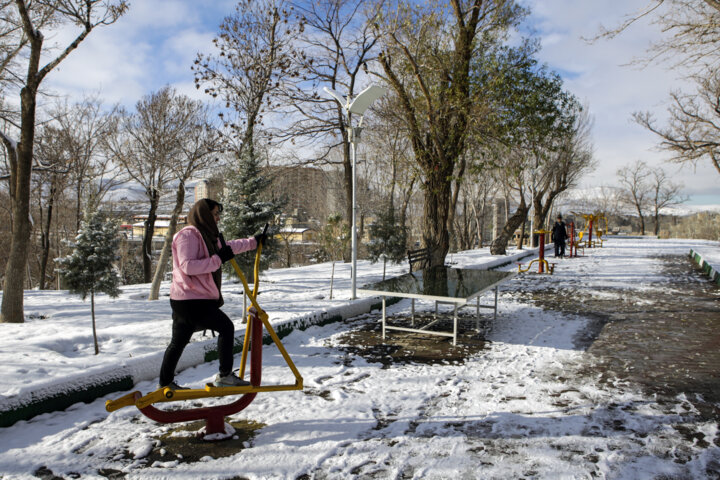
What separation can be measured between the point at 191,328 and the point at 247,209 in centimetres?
486

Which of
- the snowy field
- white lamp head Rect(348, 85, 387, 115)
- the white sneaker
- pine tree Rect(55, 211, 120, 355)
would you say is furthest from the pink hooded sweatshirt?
white lamp head Rect(348, 85, 387, 115)

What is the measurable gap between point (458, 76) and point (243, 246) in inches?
359

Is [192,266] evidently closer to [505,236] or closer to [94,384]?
[94,384]

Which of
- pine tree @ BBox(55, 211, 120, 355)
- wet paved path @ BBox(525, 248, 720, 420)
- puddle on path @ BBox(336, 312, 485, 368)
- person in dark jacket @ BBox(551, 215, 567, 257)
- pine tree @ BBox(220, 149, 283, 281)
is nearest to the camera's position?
wet paved path @ BBox(525, 248, 720, 420)

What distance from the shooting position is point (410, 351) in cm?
590

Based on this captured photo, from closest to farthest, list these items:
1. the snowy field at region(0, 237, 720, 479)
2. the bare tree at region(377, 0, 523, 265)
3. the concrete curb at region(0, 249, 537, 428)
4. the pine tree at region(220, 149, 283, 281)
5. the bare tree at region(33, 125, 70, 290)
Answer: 1. the snowy field at region(0, 237, 720, 479)
2. the concrete curb at region(0, 249, 537, 428)
3. the pine tree at region(220, 149, 283, 281)
4. the bare tree at region(377, 0, 523, 265)
5. the bare tree at region(33, 125, 70, 290)

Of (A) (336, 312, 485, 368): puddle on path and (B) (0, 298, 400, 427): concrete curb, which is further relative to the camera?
(A) (336, 312, 485, 368): puddle on path

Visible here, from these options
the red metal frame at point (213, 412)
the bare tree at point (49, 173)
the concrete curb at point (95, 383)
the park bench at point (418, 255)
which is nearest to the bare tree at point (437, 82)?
the park bench at point (418, 255)

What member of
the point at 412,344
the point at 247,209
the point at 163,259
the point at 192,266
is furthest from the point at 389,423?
the point at 163,259

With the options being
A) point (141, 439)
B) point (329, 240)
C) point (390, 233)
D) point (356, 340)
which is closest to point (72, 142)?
point (329, 240)

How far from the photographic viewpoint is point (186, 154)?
583 inches

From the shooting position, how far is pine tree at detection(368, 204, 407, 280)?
39.7 ft

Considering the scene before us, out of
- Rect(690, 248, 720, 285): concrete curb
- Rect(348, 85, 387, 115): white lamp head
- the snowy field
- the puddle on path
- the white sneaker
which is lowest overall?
the snowy field

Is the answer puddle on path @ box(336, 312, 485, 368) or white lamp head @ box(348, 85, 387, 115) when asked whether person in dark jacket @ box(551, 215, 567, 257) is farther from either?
puddle on path @ box(336, 312, 485, 368)
